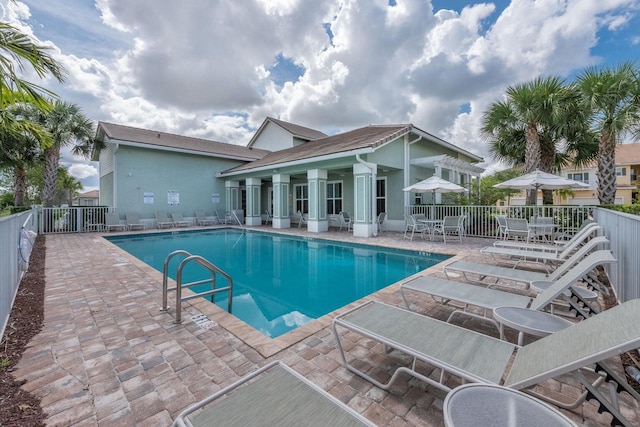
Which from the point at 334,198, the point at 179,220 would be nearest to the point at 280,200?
the point at 334,198

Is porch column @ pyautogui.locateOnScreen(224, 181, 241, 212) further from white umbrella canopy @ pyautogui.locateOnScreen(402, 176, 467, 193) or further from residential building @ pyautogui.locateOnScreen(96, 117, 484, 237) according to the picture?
white umbrella canopy @ pyautogui.locateOnScreen(402, 176, 467, 193)

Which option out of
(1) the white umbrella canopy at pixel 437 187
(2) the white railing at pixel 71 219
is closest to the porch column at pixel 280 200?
(1) the white umbrella canopy at pixel 437 187

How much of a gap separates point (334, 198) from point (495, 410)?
15977 mm

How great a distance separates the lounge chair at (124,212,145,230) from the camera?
49.7 feet

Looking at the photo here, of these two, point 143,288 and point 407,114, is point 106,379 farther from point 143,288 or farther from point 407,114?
→ point 407,114

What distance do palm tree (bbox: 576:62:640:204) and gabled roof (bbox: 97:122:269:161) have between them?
18.4m

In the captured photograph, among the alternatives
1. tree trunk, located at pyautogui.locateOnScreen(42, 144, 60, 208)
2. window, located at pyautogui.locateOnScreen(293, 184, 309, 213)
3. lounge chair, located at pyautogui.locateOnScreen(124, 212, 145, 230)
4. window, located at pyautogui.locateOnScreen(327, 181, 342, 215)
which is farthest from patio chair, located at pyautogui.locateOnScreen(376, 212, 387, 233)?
tree trunk, located at pyautogui.locateOnScreen(42, 144, 60, 208)

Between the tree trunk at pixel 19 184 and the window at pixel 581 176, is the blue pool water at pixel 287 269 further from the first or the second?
the window at pixel 581 176

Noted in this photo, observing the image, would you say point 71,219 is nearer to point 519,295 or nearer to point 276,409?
point 276,409

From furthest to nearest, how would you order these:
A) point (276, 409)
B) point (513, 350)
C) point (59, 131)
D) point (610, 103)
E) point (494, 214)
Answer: point (59, 131) → point (494, 214) → point (610, 103) → point (513, 350) → point (276, 409)

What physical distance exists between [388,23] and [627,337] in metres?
14.1

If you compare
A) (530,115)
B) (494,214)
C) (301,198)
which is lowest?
(494,214)

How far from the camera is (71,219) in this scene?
13891 mm

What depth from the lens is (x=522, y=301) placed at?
316 centimetres
